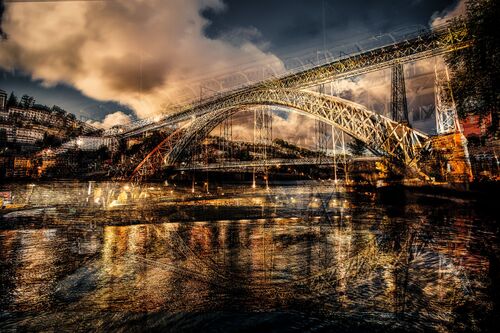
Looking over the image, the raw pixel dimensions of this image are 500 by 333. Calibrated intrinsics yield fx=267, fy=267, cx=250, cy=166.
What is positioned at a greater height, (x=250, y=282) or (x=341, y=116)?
(x=341, y=116)

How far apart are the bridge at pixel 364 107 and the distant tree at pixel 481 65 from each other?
1.81 metres

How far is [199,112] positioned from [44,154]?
→ 47.6 meters

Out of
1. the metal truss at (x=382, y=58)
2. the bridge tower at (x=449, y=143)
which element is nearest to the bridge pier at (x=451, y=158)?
the bridge tower at (x=449, y=143)

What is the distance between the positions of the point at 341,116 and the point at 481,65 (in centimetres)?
1685

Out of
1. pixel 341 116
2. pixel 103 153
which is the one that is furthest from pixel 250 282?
pixel 103 153

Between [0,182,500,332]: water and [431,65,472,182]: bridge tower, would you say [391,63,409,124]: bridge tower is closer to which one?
[431,65,472,182]: bridge tower

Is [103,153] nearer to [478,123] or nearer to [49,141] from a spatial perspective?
[49,141]

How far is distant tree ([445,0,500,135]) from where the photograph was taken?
31.2 feet

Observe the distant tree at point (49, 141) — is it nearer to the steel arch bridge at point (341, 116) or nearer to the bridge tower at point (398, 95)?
the steel arch bridge at point (341, 116)

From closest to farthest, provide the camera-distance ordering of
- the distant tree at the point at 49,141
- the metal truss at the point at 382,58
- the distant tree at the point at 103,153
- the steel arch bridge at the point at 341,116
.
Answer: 1. the metal truss at the point at 382,58
2. the steel arch bridge at the point at 341,116
3. the distant tree at the point at 103,153
4. the distant tree at the point at 49,141

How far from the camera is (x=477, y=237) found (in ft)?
20.1

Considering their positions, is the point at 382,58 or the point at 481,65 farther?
the point at 382,58

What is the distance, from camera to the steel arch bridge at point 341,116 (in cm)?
2270

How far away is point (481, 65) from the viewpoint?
1016 cm
